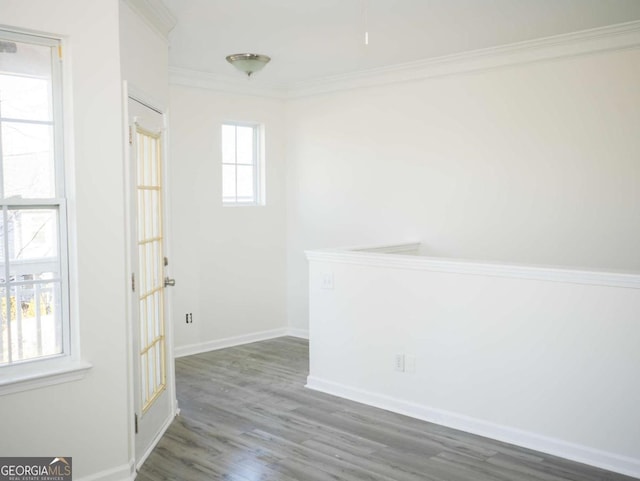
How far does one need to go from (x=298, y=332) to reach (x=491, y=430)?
2.97 metres

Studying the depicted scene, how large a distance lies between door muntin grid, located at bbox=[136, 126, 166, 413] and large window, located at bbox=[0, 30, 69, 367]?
56cm

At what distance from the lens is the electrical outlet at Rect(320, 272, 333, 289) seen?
4.55 meters

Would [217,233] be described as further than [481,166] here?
Yes

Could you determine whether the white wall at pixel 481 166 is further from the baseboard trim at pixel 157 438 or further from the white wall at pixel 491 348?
the baseboard trim at pixel 157 438

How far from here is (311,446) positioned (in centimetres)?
359

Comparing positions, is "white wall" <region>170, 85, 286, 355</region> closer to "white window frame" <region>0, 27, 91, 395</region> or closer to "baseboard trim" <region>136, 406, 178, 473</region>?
"baseboard trim" <region>136, 406, 178, 473</region>

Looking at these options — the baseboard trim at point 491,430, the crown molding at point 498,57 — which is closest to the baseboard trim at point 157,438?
the baseboard trim at point 491,430

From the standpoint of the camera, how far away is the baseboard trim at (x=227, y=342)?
223 inches

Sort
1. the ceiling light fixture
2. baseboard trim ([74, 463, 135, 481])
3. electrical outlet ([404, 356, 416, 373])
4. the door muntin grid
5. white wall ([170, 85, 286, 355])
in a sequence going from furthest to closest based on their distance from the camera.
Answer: white wall ([170, 85, 286, 355]) → the ceiling light fixture → electrical outlet ([404, 356, 416, 373]) → the door muntin grid → baseboard trim ([74, 463, 135, 481])

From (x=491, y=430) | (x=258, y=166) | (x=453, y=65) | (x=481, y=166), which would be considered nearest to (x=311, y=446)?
(x=491, y=430)

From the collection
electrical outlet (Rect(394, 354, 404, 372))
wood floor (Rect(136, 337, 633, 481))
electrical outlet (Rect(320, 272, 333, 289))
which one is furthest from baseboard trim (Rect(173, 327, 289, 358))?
electrical outlet (Rect(394, 354, 404, 372))

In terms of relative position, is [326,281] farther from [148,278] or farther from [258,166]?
[258,166]

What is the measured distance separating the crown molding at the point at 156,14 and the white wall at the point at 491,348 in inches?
75.9

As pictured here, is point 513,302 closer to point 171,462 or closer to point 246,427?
point 246,427
